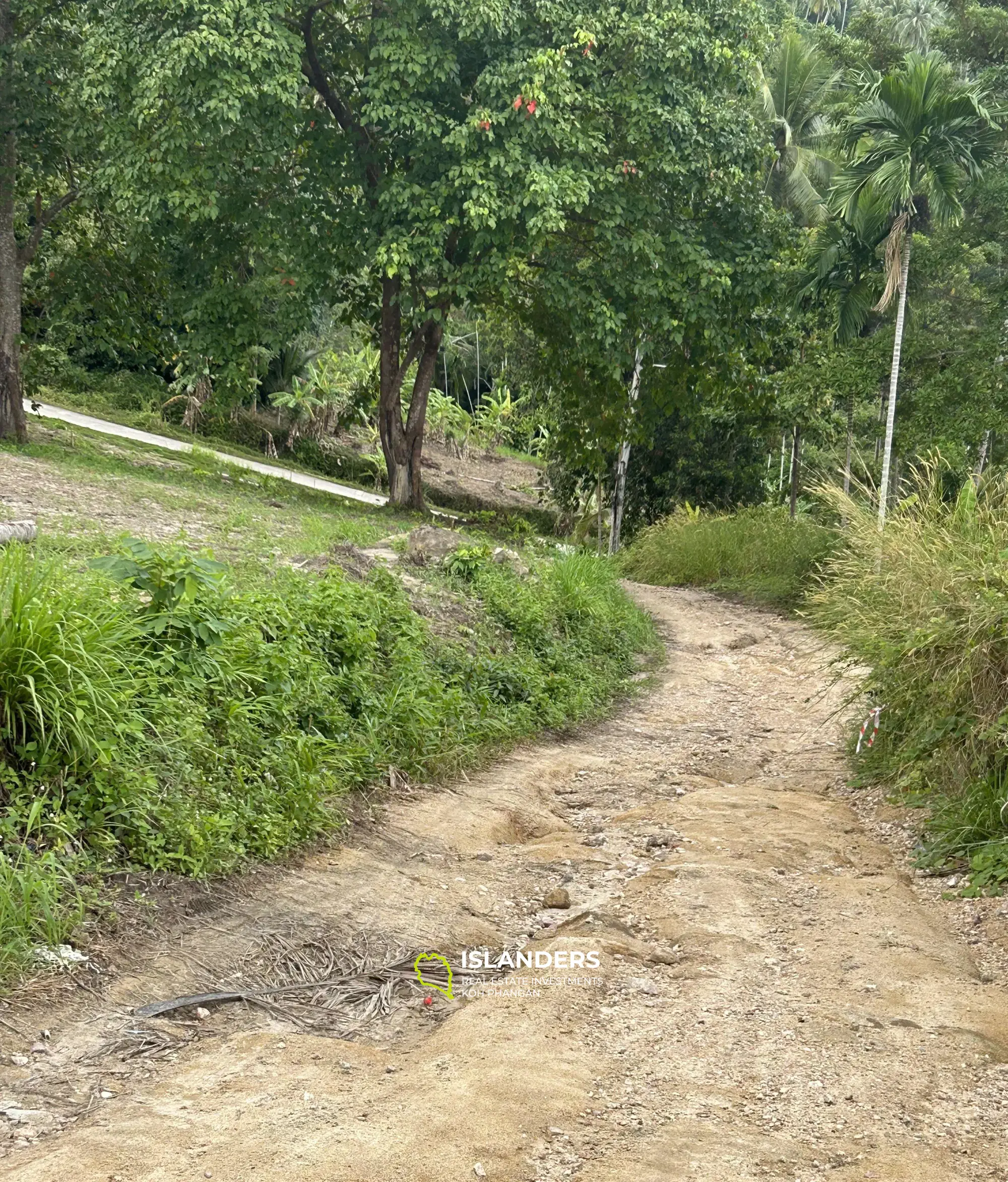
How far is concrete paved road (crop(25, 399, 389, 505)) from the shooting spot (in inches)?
837

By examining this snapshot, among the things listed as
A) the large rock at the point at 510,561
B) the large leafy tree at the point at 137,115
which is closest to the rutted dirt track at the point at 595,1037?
the large rock at the point at 510,561

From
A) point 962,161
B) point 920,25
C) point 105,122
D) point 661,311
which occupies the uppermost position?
point 920,25

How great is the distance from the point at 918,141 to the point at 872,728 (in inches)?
351

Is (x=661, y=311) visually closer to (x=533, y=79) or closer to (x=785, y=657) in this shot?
(x=533, y=79)

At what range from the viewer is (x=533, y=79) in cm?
1234

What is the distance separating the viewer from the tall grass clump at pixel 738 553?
18125mm

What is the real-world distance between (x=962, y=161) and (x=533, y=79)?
5.48 meters

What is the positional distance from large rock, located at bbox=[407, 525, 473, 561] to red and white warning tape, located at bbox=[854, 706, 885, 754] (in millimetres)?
4083

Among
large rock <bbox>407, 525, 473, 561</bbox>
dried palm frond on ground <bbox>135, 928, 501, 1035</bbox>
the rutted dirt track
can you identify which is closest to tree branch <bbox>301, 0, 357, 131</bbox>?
large rock <bbox>407, 525, 473, 561</bbox>

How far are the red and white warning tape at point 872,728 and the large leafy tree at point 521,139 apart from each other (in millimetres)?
6692

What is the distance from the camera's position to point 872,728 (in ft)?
25.7

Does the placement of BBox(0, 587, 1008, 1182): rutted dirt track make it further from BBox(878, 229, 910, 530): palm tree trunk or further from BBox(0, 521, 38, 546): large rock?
BBox(878, 229, 910, 530): palm tree trunk

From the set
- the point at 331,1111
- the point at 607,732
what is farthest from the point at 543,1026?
the point at 607,732

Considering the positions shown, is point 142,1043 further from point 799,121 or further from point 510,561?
point 799,121
